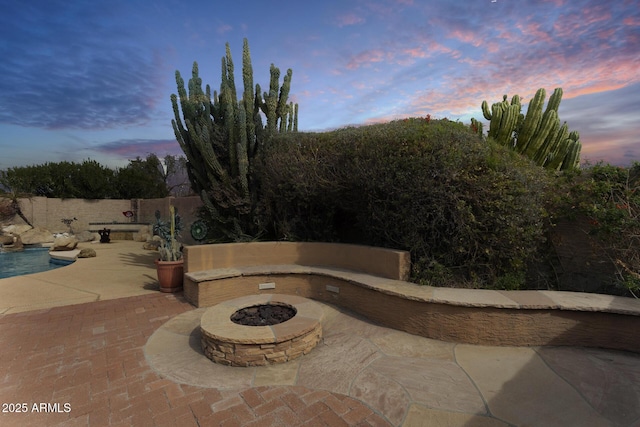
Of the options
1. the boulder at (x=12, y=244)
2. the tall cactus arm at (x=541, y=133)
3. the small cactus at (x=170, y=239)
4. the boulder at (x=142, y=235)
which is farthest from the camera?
the boulder at (x=142, y=235)

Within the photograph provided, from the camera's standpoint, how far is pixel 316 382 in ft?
9.11

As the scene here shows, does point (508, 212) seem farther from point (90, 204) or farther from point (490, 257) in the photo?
point (90, 204)

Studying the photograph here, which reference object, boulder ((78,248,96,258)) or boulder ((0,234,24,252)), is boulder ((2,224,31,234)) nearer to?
boulder ((0,234,24,252))

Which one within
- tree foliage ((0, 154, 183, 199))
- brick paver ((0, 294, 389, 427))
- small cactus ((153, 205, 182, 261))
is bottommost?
brick paver ((0, 294, 389, 427))

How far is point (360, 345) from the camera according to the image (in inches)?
137

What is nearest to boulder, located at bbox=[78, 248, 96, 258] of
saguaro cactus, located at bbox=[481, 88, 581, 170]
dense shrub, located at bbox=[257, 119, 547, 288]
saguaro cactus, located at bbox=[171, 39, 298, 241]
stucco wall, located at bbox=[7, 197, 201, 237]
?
stucco wall, located at bbox=[7, 197, 201, 237]

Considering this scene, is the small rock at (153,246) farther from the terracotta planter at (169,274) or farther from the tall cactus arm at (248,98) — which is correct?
the tall cactus arm at (248,98)

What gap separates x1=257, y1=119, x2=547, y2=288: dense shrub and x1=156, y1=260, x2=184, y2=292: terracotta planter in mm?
3326

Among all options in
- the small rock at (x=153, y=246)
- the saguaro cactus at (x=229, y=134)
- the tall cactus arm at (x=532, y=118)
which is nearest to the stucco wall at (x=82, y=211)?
the small rock at (x=153, y=246)

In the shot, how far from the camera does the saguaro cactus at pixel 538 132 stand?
7.45m

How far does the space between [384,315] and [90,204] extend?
857 inches

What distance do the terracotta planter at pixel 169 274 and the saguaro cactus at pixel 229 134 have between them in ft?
4.22

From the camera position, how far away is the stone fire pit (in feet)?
10.0

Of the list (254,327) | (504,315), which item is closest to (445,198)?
(504,315)
